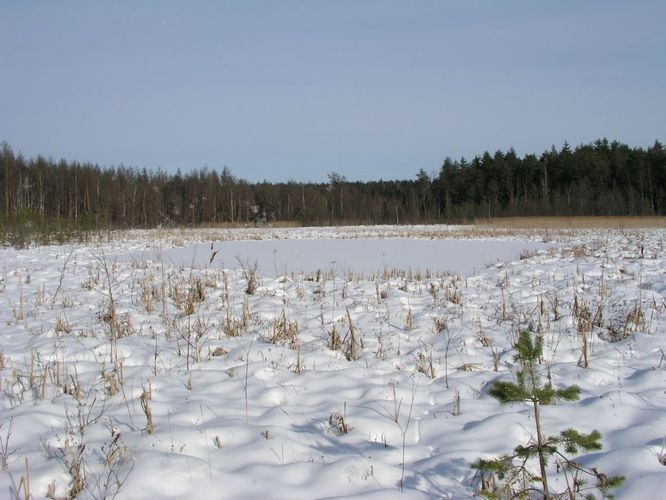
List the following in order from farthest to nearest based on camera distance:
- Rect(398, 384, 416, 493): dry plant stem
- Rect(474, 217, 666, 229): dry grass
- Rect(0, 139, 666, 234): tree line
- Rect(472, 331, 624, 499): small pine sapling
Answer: Rect(0, 139, 666, 234): tree line < Rect(474, 217, 666, 229): dry grass < Rect(398, 384, 416, 493): dry plant stem < Rect(472, 331, 624, 499): small pine sapling

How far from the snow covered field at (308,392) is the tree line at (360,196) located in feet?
122

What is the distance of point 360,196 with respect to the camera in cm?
6838

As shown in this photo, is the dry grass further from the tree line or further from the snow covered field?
the snow covered field

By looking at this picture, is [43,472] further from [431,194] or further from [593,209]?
[431,194]

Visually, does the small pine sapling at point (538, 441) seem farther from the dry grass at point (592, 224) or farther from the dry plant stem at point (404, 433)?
the dry grass at point (592, 224)

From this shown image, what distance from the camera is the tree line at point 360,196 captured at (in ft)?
149

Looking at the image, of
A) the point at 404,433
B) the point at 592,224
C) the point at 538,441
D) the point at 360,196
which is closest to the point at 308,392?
the point at 404,433

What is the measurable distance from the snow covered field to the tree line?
37328 millimetres

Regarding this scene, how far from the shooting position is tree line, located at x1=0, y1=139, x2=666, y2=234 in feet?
149

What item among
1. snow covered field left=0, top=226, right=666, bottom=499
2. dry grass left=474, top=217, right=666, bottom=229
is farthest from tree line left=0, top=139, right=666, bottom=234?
snow covered field left=0, top=226, right=666, bottom=499

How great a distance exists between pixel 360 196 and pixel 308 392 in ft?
217

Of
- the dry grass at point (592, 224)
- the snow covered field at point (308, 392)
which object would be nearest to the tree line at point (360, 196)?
the dry grass at point (592, 224)

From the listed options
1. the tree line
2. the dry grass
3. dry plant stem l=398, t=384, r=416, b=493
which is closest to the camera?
dry plant stem l=398, t=384, r=416, b=493

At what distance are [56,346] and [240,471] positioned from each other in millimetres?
2676
